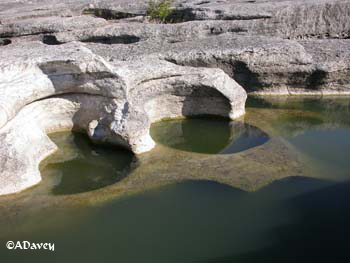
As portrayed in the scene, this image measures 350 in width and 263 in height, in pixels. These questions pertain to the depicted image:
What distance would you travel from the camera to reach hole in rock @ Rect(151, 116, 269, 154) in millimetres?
7250

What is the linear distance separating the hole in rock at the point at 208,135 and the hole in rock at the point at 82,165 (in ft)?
3.23

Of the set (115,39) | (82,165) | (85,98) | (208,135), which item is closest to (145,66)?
(85,98)

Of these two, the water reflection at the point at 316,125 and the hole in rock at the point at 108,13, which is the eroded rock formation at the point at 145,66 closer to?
the hole in rock at the point at 108,13

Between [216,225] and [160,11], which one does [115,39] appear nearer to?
[160,11]

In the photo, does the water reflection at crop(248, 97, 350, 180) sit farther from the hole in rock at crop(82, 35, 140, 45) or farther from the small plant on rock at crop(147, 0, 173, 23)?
the small plant on rock at crop(147, 0, 173, 23)

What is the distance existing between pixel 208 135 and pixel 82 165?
7.70 feet

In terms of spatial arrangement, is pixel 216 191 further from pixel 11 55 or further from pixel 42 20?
pixel 42 20

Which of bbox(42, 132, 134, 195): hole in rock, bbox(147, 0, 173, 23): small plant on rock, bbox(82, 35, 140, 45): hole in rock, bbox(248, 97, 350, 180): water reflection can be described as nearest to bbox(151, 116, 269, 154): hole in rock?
bbox(248, 97, 350, 180): water reflection

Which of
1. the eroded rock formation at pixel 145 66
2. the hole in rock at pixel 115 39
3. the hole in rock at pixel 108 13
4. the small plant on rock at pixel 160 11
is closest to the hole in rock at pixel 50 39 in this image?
the eroded rock formation at pixel 145 66

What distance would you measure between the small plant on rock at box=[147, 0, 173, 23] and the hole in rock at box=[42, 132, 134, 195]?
644cm

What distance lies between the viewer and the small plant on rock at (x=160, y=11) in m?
12.8

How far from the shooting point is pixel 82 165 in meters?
6.76

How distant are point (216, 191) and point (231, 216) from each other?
59 cm

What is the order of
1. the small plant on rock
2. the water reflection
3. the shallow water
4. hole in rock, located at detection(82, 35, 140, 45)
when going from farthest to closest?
the small plant on rock < hole in rock, located at detection(82, 35, 140, 45) < the water reflection < the shallow water
